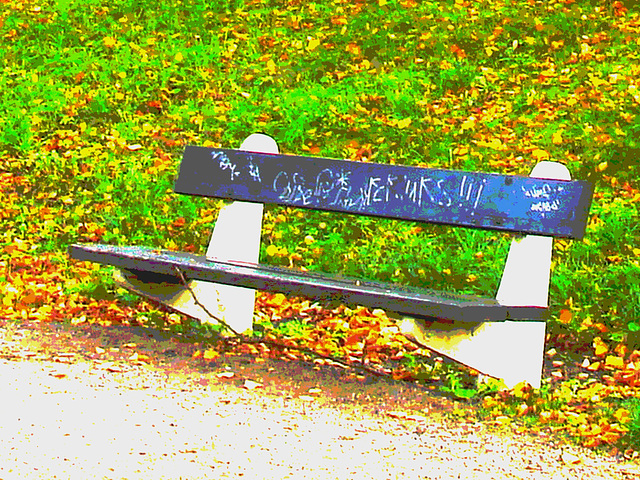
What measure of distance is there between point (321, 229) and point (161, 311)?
4.10 ft

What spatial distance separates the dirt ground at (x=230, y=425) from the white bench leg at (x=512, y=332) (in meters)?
0.20

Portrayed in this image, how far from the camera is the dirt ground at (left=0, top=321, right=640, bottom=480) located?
3406 millimetres

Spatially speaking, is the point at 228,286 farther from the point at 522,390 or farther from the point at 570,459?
the point at 570,459

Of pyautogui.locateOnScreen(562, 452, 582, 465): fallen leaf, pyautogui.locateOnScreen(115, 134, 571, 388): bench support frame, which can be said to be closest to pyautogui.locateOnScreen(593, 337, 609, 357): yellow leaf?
pyautogui.locateOnScreen(115, 134, 571, 388): bench support frame

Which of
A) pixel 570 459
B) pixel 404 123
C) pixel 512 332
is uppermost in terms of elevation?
pixel 404 123

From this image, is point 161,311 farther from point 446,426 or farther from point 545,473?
point 545,473

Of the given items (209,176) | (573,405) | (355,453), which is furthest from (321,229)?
(355,453)

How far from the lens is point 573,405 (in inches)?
174

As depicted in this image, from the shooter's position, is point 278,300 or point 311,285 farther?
point 278,300

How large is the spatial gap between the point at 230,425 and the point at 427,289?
3.92ft

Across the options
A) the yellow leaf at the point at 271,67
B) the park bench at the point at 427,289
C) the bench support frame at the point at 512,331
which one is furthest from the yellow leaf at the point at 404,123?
the bench support frame at the point at 512,331

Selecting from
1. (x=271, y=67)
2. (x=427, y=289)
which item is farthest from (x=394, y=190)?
(x=271, y=67)

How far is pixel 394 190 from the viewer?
185 inches

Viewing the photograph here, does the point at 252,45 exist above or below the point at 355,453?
above
